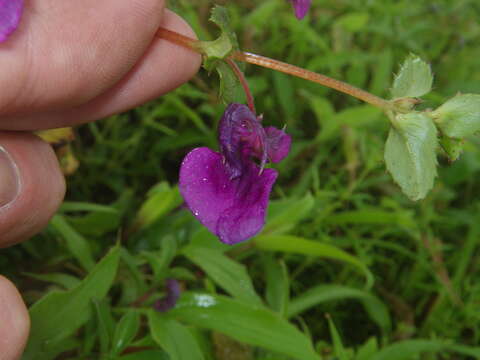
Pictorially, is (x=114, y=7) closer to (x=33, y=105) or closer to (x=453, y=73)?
(x=33, y=105)

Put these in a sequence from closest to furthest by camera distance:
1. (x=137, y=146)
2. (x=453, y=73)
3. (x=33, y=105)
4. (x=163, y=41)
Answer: (x=33, y=105) < (x=163, y=41) < (x=137, y=146) < (x=453, y=73)

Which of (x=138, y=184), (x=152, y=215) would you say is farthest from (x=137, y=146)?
(x=152, y=215)

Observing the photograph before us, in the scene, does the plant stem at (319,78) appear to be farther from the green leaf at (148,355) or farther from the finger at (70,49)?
the green leaf at (148,355)

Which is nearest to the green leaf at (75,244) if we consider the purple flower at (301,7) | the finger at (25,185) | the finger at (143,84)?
the finger at (25,185)

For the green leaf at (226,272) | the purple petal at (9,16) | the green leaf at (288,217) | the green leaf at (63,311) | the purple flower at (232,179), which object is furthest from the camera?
the green leaf at (288,217)

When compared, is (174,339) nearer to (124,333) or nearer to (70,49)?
(124,333)

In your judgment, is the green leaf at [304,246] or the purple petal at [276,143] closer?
the purple petal at [276,143]

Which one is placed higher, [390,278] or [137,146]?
[137,146]
